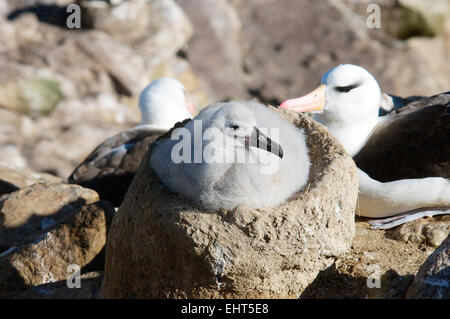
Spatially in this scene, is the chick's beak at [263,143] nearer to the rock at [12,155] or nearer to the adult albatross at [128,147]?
the adult albatross at [128,147]

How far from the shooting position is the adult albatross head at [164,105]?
7.86m

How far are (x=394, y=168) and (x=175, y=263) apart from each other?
1.95 metres

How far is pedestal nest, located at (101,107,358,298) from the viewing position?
3.41 m

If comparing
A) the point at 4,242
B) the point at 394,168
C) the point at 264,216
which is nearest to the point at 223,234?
the point at 264,216

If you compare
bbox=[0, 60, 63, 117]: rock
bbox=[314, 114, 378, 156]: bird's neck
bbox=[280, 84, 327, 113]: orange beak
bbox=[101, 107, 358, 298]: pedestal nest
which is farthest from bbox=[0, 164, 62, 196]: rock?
bbox=[0, 60, 63, 117]: rock

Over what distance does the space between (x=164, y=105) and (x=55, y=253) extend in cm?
365

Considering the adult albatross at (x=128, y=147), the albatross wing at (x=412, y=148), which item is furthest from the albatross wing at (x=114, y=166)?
the albatross wing at (x=412, y=148)

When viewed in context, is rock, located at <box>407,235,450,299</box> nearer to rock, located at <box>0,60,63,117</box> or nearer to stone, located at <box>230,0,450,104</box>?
stone, located at <box>230,0,450,104</box>

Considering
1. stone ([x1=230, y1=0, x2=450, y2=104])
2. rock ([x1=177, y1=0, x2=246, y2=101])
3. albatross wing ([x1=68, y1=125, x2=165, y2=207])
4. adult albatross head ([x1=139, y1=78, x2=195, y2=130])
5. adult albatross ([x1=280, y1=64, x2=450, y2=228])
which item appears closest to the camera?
adult albatross ([x1=280, y1=64, x2=450, y2=228])

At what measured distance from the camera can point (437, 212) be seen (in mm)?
4707

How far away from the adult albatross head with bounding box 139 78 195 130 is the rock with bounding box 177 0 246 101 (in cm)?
515

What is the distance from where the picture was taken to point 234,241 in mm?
3410

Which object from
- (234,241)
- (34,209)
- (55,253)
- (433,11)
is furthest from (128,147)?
(433,11)

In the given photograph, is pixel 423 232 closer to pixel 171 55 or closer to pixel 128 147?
pixel 128 147
